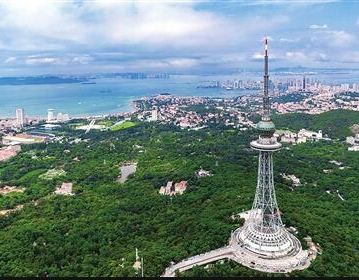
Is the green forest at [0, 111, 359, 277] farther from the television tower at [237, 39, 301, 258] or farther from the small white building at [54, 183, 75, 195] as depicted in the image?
the television tower at [237, 39, 301, 258]

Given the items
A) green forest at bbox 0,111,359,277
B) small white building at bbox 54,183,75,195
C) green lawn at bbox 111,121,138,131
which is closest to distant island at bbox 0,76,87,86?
green lawn at bbox 111,121,138,131

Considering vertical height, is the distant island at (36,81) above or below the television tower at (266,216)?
above

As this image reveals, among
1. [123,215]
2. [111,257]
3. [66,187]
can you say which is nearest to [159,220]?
[123,215]

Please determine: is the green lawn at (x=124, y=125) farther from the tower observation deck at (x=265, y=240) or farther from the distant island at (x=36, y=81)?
the distant island at (x=36, y=81)

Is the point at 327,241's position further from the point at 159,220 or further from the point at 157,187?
the point at 157,187

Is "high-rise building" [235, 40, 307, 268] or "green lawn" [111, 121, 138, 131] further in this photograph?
"green lawn" [111, 121, 138, 131]

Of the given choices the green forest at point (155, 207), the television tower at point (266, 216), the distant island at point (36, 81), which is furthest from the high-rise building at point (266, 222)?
the distant island at point (36, 81)
